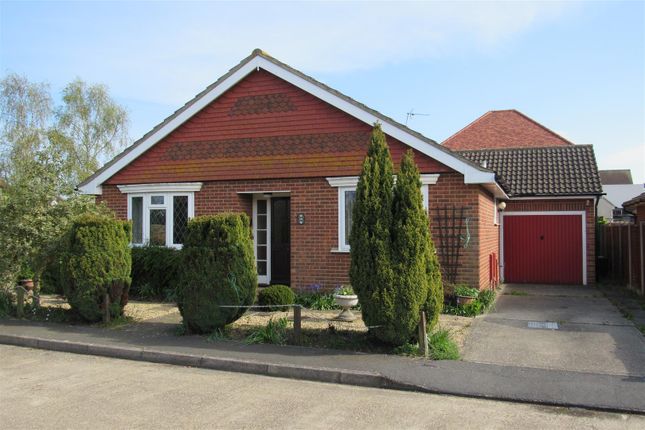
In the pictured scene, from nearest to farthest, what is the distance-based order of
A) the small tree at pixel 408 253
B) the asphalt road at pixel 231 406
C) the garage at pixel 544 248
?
the asphalt road at pixel 231 406, the small tree at pixel 408 253, the garage at pixel 544 248

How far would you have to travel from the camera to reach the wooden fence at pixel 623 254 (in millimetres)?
13820

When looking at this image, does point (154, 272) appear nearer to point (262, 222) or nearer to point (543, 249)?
point (262, 222)

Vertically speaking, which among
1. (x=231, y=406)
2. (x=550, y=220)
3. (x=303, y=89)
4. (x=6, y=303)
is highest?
(x=303, y=89)

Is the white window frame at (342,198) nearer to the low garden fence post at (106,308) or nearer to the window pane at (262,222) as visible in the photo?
the window pane at (262,222)

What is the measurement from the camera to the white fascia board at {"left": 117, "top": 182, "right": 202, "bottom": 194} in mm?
13469

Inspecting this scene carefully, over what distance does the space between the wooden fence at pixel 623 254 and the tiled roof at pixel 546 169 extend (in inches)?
71.2

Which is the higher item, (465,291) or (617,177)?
(617,177)

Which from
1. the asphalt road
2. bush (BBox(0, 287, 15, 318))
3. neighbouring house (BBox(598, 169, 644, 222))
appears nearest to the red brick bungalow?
bush (BBox(0, 287, 15, 318))

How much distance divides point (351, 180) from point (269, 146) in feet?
7.17

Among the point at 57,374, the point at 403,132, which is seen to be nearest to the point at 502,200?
the point at 403,132

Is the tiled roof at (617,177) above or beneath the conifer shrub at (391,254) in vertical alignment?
above

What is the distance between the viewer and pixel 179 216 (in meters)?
13.8

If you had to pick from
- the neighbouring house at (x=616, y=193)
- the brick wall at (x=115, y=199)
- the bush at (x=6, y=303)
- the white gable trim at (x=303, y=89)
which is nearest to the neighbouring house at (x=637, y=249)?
the white gable trim at (x=303, y=89)

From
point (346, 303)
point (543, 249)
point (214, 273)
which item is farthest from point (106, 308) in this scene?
point (543, 249)
